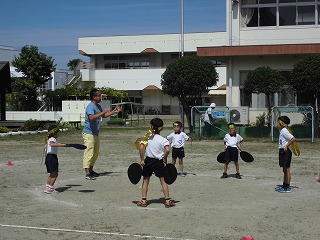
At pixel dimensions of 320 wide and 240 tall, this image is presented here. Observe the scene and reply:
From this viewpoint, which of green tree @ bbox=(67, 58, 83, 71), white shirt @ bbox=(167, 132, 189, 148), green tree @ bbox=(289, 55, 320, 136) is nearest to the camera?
white shirt @ bbox=(167, 132, 189, 148)

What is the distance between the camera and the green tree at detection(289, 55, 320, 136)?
23.6 meters

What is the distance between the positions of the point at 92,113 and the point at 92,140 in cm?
65

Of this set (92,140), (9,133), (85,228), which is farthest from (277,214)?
(9,133)

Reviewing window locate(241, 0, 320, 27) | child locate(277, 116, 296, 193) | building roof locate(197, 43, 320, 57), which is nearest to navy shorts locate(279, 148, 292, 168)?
child locate(277, 116, 296, 193)

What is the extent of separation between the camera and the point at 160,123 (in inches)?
355

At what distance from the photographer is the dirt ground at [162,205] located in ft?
23.3

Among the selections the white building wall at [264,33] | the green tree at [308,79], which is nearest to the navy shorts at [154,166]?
the green tree at [308,79]

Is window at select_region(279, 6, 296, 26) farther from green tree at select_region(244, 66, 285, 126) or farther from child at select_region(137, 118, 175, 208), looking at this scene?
child at select_region(137, 118, 175, 208)

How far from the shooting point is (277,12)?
30.1 m

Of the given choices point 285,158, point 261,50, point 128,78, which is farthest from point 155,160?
point 128,78

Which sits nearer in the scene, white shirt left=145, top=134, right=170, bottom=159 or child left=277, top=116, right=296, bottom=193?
white shirt left=145, top=134, right=170, bottom=159

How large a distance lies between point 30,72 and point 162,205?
49.4m

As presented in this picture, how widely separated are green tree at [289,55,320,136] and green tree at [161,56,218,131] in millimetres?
5296

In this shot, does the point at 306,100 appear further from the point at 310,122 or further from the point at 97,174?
the point at 97,174
